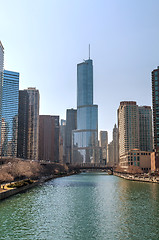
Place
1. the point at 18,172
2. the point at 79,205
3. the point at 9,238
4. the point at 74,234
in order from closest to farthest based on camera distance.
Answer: the point at 9,238
the point at 74,234
the point at 79,205
the point at 18,172

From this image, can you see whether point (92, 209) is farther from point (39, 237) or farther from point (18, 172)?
point (18, 172)

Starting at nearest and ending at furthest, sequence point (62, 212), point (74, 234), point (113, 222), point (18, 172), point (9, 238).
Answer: point (9, 238)
point (74, 234)
point (113, 222)
point (62, 212)
point (18, 172)

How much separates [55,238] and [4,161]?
4094 inches

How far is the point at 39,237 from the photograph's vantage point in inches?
1421

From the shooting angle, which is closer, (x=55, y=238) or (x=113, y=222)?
(x=55, y=238)

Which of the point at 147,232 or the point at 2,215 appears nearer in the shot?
the point at 147,232

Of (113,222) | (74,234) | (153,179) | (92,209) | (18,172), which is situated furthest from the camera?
(153,179)

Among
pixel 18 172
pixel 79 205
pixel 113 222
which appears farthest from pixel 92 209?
pixel 18 172

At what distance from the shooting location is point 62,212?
5341 centimetres

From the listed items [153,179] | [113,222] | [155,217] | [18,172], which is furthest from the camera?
[153,179]

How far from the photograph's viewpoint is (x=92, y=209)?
57375 millimetres

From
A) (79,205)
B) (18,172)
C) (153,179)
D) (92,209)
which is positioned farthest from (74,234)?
(153,179)

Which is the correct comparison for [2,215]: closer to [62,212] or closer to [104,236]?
[62,212]

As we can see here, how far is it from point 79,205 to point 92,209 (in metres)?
5.96
